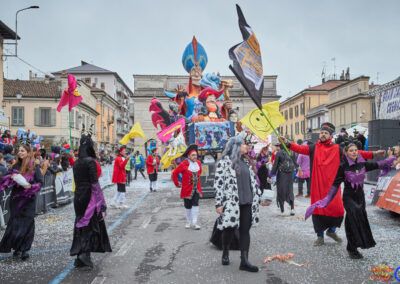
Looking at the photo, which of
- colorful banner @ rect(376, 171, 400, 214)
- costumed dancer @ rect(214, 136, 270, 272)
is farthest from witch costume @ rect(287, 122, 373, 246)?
colorful banner @ rect(376, 171, 400, 214)

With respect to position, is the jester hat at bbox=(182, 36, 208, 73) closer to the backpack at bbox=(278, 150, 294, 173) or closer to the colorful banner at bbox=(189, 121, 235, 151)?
the colorful banner at bbox=(189, 121, 235, 151)

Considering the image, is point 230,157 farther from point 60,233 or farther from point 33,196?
point 60,233

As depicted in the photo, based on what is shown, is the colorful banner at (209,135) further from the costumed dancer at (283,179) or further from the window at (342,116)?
the window at (342,116)

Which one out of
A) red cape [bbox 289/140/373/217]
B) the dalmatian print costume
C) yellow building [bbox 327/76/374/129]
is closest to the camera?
the dalmatian print costume

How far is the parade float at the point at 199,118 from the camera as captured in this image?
12805 mm

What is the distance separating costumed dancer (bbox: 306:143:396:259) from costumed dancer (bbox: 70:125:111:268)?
10.2 feet

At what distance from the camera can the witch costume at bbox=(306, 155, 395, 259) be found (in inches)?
A: 207

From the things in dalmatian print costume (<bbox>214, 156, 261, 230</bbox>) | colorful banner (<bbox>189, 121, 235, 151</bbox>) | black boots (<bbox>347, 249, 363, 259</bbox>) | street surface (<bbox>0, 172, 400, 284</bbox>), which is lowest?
street surface (<bbox>0, 172, 400, 284</bbox>)

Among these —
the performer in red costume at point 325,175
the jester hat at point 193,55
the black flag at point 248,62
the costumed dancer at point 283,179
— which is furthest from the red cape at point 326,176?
the jester hat at point 193,55

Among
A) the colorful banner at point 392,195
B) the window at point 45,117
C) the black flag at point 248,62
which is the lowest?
the colorful banner at point 392,195

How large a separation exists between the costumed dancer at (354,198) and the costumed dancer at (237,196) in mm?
1368

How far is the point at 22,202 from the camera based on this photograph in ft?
18.4

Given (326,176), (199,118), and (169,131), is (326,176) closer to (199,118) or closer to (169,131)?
(169,131)

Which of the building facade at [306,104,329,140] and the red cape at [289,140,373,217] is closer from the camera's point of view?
the red cape at [289,140,373,217]
